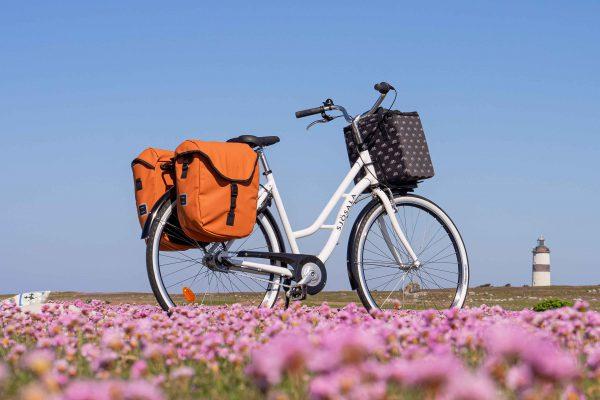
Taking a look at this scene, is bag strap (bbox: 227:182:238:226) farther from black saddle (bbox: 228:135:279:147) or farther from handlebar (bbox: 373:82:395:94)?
handlebar (bbox: 373:82:395:94)

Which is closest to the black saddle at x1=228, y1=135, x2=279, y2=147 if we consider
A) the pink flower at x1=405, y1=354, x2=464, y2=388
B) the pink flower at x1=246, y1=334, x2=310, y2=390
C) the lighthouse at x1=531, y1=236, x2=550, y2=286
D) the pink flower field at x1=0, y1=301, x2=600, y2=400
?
the pink flower field at x1=0, y1=301, x2=600, y2=400

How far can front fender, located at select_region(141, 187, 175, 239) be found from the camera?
8789mm

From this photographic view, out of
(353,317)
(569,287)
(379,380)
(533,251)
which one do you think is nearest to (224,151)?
(353,317)

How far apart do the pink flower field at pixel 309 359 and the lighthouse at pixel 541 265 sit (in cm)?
4253

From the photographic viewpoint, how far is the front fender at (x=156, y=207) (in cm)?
879

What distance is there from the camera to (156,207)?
29.0ft

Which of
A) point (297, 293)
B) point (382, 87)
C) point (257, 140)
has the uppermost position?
point (382, 87)

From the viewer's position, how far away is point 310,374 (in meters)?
4.68

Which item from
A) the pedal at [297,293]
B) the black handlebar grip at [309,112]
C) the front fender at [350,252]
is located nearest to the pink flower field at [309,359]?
the pedal at [297,293]

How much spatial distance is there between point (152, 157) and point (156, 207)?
32.8 inches

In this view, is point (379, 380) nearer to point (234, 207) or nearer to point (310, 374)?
point (310, 374)

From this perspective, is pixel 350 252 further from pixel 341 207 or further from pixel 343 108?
pixel 343 108

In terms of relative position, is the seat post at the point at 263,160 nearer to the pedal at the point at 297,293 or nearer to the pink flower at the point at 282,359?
the pedal at the point at 297,293

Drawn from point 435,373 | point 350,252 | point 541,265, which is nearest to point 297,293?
point 350,252
